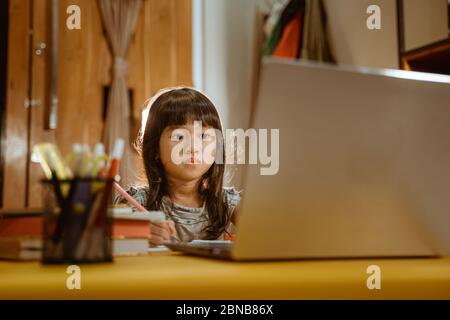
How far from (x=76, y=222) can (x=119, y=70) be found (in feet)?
7.43

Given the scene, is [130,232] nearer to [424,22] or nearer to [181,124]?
[181,124]

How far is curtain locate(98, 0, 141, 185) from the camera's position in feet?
8.95

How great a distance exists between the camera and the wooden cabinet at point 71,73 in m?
2.52

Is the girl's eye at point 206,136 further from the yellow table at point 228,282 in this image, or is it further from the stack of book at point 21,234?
the yellow table at point 228,282

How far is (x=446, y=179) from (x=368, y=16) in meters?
1.84

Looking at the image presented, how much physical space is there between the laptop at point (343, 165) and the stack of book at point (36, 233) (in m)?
0.17

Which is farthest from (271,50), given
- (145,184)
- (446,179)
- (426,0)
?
(446,179)

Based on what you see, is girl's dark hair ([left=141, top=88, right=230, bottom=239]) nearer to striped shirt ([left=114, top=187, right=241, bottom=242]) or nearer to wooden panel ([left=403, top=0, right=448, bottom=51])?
striped shirt ([left=114, top=187, right=241, bottom=242])

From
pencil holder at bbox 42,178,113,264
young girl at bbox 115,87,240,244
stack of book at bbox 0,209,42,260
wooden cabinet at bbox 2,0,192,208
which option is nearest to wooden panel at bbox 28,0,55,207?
wooden cabinet at bbox 2,0,192,208

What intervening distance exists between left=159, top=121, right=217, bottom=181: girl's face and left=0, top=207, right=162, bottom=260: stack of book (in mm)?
796

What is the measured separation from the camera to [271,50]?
2832mm

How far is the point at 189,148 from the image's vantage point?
1612 millimetres

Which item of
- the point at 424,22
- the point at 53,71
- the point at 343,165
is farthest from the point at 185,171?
the point at 53,71

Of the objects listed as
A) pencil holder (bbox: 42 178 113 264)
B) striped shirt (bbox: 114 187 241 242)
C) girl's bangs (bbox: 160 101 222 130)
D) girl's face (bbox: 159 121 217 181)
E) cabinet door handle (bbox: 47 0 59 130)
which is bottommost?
striped shirt (bbox: 114 187 241 242)
